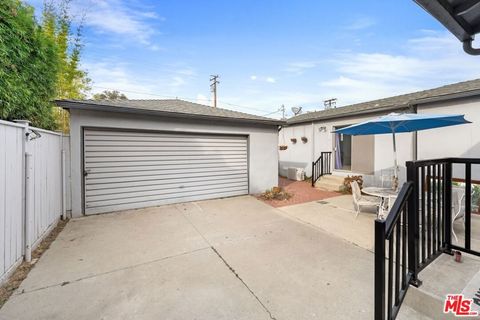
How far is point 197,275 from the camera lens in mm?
2701

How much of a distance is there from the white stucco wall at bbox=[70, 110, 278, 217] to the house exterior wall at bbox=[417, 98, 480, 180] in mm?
4561

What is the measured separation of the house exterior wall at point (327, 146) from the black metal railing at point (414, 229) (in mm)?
5082

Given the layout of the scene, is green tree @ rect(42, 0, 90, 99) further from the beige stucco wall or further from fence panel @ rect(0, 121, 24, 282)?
the beige stucco wall

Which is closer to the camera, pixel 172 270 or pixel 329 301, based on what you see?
pixel 329 301

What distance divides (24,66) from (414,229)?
5202 millimetres

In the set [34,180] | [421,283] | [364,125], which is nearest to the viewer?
[421,283]

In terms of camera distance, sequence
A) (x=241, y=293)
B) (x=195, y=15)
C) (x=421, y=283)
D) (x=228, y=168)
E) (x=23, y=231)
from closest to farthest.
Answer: (x=421, y=283)
(x=241, y=293)
(x=23, y=231)
(x=195, y=15)
(x=228, y=168)

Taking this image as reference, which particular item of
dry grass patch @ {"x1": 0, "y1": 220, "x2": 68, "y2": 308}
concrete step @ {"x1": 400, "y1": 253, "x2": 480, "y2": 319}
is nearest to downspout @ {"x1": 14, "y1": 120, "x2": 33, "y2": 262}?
dry grass patch @ {"x1": 0, "y1": 220, "x2": 68, "y2": 308}

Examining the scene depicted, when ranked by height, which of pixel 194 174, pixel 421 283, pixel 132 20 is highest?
pixel 132 20

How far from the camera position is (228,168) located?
7.05 m

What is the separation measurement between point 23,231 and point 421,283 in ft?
15.7

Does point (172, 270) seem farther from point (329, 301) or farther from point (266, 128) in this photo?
point (266, 128)

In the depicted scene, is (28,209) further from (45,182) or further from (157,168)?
(157,168)

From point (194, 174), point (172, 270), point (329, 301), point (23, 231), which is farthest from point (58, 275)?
point (194, 174)
